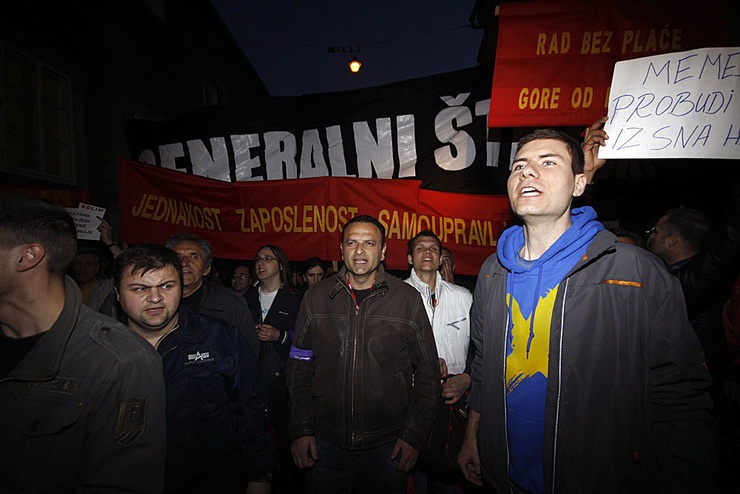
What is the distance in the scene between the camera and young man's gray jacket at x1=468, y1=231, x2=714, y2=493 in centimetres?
143

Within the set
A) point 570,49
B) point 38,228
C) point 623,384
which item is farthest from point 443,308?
point 38,228

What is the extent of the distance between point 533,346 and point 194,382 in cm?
186

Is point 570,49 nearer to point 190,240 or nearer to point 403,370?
point 403,370

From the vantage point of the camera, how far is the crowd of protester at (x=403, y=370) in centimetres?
140

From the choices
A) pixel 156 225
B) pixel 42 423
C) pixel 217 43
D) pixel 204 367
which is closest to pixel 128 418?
pixel 42 423

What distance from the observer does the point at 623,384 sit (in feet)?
4.88

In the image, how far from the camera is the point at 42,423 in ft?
4.32

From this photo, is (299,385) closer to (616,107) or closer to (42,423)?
(42,423)

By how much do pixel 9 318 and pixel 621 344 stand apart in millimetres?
2471

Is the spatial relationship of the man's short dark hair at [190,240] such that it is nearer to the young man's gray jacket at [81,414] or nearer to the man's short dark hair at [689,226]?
the young man's gray jacket at [81,414]

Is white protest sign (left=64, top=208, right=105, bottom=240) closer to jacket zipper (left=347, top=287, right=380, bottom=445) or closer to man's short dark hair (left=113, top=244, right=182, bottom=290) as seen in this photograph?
man's short dark hair (left=113, top=244, right=182, bottom=290)

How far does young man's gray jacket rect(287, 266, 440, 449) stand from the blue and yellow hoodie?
917 mm

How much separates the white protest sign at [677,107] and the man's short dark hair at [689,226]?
85 cm

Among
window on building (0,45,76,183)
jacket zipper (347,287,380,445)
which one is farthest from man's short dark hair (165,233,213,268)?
window on building (0,45,76,183)
